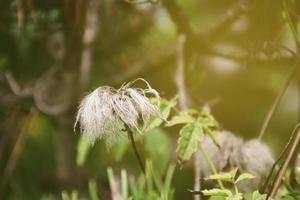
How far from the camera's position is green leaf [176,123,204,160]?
0.92 metres

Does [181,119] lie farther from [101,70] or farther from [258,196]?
[101,70]

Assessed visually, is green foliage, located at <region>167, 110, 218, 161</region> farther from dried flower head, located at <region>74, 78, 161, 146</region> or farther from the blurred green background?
the blurred green background

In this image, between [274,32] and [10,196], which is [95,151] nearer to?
[10,196]

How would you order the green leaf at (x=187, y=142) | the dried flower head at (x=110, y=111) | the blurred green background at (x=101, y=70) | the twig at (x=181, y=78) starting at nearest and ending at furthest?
the dried flower head at (x=110, y=111), the green leaf at (x=187, y=142), the twig at (x=181, y=78), the blurred green background at (x=101, y=70)

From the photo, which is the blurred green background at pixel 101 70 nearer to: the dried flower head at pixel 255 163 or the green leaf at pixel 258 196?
the dried flower head at pixel 255 163

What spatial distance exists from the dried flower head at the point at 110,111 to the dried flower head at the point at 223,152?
0.22 meters

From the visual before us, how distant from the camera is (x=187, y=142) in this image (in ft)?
3.03

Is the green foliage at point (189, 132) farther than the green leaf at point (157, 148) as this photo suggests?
No

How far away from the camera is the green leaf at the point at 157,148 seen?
1160mm

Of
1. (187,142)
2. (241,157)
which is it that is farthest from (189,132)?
(241,157)

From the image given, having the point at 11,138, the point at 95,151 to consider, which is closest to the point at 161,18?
the point at 95,151

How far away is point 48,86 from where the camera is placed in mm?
1612

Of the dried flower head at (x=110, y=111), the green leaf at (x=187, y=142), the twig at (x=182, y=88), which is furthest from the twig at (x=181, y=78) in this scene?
the dried flower head at (x=110, y=111)

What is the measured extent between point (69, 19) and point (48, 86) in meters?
0.24
